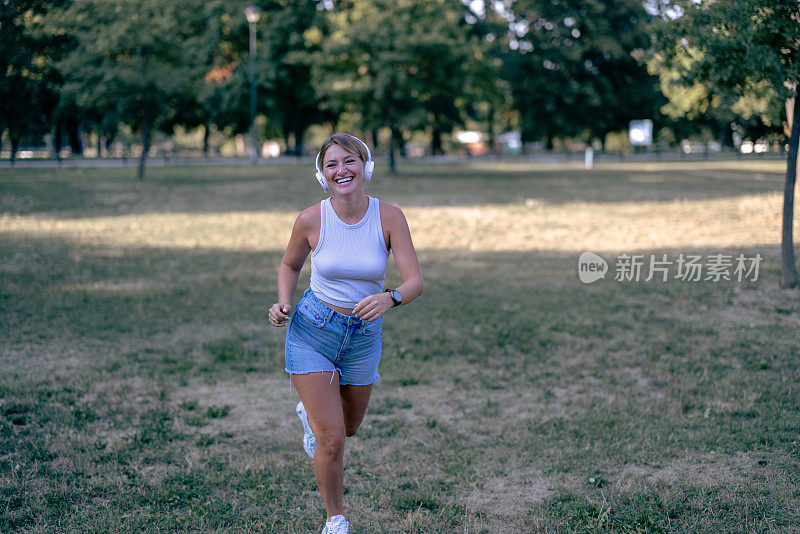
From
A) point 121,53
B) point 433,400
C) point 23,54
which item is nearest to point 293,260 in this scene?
point 433,400

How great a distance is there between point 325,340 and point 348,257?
43 cm

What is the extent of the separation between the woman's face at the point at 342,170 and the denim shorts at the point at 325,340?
1.92ft

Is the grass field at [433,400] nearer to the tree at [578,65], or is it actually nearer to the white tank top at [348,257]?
the white tank top at [348,257]

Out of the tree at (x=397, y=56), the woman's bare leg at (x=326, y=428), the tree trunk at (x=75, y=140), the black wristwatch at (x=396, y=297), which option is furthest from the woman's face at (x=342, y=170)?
the tree trunk at (x=75, y=140)

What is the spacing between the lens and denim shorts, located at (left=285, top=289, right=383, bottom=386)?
3.66m

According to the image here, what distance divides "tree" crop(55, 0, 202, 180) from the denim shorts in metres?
26.1

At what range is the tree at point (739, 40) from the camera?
8.45 meters

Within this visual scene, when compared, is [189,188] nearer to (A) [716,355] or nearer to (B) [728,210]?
(B) [728,210]

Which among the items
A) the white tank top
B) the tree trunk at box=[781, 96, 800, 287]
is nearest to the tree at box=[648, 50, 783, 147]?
the tree trunk at box=[781, 96, 800, 287]

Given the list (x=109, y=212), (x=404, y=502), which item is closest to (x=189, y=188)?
(x=109, y=212)

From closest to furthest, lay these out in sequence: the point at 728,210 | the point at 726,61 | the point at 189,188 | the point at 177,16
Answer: the point at 726,61
the point at 728,210
the point at 189,188
the point at 177,16

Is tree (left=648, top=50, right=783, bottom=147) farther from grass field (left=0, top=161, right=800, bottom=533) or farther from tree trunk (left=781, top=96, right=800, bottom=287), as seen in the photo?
grass field (left=0, top=161, right=800, bottom=533)

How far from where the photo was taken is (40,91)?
36.7 metres

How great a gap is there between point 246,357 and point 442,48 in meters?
26.2
